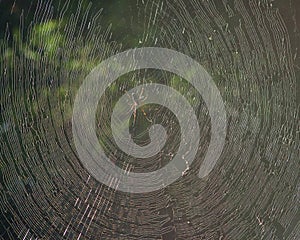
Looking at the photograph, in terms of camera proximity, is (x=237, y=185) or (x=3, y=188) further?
(x=3, y=188)

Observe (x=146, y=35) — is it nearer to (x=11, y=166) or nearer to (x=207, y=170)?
(x=207, y=170)

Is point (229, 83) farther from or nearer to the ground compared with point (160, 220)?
farther from the ground

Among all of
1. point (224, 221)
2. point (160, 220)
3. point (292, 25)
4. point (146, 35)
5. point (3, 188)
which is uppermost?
point (292, 25)

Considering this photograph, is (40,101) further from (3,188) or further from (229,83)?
(229,83)

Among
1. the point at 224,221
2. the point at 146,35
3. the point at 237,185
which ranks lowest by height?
the point at 224,221

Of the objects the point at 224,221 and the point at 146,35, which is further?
the point at 146,35

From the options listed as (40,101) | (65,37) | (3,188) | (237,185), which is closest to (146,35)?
(65,37)

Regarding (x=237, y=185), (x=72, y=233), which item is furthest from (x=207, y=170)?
(x=72, y=233)

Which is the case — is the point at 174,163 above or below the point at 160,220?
above
